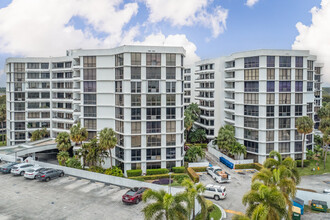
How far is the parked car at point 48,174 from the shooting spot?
1574 inches

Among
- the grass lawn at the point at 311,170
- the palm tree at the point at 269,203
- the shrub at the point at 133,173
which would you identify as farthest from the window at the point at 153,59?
the grass lawn at the point at 311,170

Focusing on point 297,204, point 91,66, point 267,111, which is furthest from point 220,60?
point 297,204

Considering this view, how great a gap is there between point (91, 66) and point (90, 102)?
7.15m

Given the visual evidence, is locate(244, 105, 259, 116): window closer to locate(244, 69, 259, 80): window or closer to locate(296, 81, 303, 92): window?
locate(244, 69, 259, 80): window

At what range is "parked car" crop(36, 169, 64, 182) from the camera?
3997cm

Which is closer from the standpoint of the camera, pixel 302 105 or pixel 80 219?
pixel 80 219

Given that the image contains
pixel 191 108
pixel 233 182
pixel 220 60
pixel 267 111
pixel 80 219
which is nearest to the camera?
pixel 80 219

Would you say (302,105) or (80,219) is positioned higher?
(302,105)

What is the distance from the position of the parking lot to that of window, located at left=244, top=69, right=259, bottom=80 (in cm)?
3571

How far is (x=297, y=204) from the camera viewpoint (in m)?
31.6

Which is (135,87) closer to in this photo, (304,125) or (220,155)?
(220,155)

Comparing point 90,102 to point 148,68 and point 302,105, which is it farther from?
point 302,105

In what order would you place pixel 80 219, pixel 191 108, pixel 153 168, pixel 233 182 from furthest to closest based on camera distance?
pixel 191 108 < pixel 153 168 < pixel 233 182 < pixel 80 219

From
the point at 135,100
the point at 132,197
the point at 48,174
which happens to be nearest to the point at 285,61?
the point at 135,100
